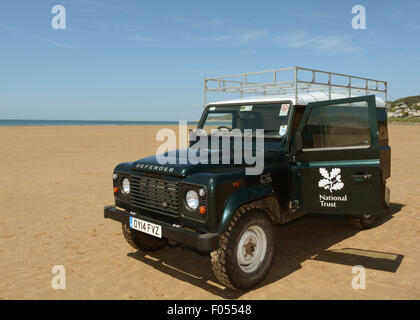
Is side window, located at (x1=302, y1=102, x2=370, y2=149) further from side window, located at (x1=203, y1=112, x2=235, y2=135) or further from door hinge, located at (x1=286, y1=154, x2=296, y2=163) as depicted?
side window, located at (x1=203, y1=112, x2=235, y2=135)

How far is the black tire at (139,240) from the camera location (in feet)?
15.0

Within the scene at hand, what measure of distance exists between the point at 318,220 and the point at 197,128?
9.54ft

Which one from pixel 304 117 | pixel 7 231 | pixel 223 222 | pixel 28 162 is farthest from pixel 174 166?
pixel 28 162

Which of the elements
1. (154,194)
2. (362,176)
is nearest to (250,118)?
(362,176)

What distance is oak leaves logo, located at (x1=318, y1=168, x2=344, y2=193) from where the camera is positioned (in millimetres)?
3975

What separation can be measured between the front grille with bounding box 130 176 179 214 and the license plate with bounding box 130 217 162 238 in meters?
0.17

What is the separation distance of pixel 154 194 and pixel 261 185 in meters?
1.17

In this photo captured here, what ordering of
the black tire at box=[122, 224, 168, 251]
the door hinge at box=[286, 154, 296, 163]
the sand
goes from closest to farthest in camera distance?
the sand, the door hinge at box=[286, 154, 296, 163], the black tire at box=[122, 224, 168, 251]

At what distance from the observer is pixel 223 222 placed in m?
3.24

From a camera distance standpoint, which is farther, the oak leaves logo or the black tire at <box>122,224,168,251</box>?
the black tire at <box>122,224,168,251</box>

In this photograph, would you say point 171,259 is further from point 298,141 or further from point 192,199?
point 298,141

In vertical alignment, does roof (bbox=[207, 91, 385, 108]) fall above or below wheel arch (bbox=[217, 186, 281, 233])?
above

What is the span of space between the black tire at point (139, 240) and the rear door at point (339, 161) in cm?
208
